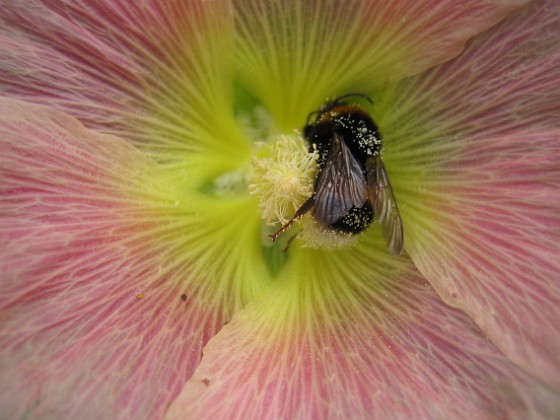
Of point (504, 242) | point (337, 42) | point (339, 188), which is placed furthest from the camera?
point (337, 42)

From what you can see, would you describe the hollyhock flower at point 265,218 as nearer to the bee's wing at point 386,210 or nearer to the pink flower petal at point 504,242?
the pink flower petal at point 504,242

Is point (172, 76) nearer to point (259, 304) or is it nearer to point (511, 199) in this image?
point (259, 304)

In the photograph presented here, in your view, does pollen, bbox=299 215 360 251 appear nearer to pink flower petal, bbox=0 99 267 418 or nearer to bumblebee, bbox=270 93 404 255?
bumblebee, bbox=270 93 404 255

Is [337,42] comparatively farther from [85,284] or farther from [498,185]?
[85,284]

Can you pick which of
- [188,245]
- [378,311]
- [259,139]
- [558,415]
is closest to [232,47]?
[259,139]

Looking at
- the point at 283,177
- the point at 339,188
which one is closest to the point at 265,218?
the point at 283,177

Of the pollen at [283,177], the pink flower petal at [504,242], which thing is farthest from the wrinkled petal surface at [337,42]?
the pink flower petal at [504,242]
